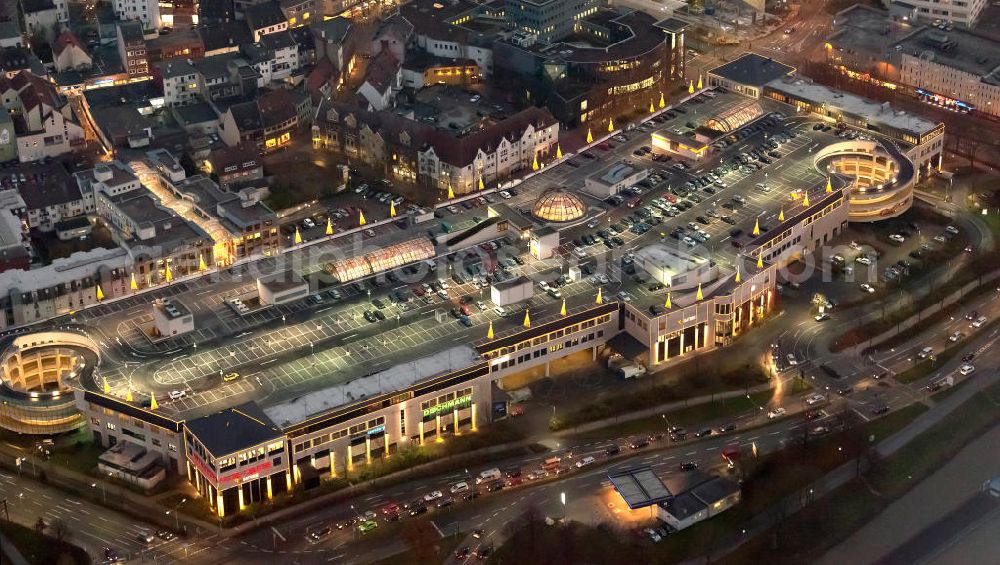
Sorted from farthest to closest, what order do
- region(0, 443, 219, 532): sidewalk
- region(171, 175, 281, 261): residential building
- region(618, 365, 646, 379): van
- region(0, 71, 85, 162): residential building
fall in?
region(0, 71, 85, 162): residential building < region(171, 175, 281, 261): residential building < region(618, 365, 646, 379): van < region(0, 443, 219, 532): sidewalk

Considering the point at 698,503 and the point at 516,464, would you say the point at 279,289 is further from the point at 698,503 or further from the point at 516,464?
the point at 698,503

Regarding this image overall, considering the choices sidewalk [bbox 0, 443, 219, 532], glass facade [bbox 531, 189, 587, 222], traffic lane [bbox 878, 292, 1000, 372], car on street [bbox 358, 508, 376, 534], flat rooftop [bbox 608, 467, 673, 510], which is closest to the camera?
car on street [bbox 358, 508, 376, 534]

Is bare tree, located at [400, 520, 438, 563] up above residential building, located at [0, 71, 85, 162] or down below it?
below

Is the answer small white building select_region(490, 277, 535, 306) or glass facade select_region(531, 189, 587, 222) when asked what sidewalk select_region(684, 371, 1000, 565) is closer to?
small white building select_region(490, 277, 535, 306)

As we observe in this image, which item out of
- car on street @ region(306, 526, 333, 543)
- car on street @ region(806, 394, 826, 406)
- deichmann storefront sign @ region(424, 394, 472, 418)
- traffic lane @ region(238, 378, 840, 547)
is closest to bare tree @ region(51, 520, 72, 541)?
traffic lane @ region(238, 378, 840, 547)

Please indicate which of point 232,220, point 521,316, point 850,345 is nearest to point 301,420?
point 521,316

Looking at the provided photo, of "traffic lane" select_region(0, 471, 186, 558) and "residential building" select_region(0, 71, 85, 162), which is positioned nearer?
"traffic lane" select_region(0, 471, 186, 558)

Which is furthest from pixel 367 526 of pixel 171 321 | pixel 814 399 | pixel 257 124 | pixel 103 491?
pixel 257 124
